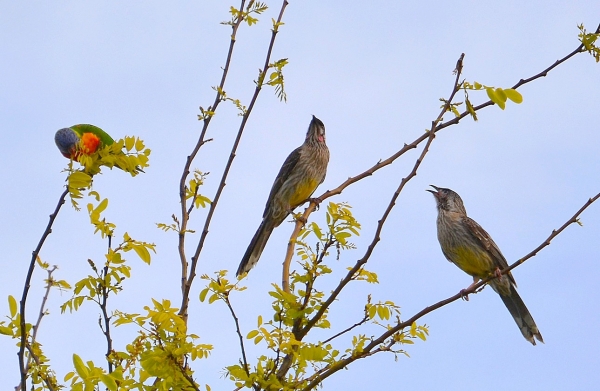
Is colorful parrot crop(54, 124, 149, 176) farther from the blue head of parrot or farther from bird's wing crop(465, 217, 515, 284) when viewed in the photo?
bird's wing crop(465, 217, 515, 284)

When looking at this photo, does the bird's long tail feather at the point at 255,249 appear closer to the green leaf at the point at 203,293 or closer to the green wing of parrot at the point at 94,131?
the green wing of parrot at the point at 94,131

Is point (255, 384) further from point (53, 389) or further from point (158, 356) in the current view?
point (53, 389)

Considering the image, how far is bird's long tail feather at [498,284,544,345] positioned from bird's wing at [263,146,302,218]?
8.94ft

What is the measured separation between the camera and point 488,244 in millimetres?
7203

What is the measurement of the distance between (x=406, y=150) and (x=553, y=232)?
0.81 metres

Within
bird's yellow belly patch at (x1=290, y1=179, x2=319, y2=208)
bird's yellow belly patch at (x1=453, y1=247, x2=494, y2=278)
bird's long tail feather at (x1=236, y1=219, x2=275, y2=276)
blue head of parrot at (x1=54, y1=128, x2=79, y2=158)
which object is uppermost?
blue head of parrot at (x1=54, y1=128, x2=79, y2=158)

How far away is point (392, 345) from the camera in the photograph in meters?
3.25

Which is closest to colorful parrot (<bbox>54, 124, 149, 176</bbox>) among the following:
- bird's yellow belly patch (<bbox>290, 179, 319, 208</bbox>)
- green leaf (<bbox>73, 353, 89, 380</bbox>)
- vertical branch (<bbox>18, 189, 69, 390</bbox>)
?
vertical branch (<bbox>18, 189, 69, 390</bbox>)

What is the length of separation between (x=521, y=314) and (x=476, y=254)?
0.81 m

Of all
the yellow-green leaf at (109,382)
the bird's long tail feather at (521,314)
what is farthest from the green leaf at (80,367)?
the bird's long tail feather at (521,314)

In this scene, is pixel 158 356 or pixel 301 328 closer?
pixel 158 356

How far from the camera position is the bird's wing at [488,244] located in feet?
23.5

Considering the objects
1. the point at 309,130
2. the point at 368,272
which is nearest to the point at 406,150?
the point at 368,272

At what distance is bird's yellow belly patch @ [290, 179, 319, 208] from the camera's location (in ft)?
26.6
